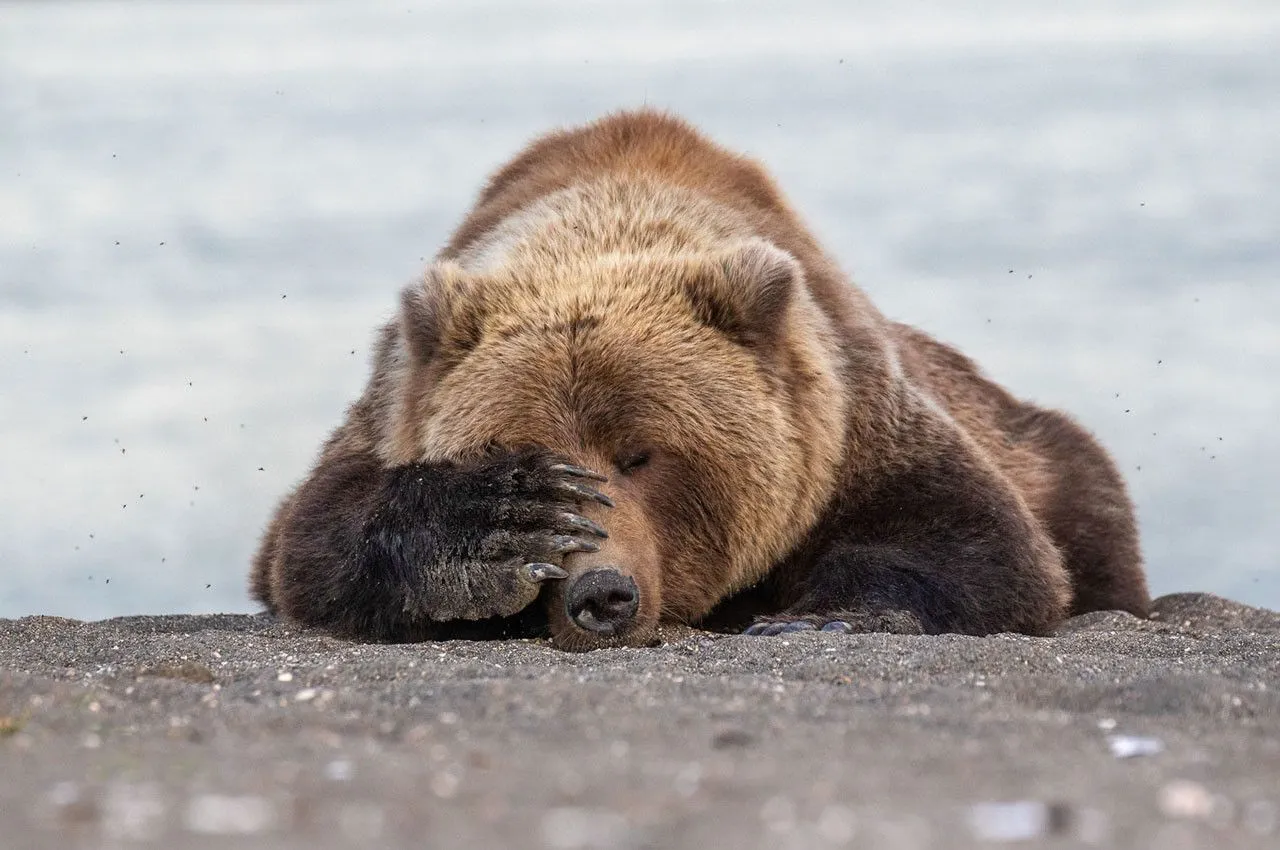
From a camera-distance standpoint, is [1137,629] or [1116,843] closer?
[1116,843]

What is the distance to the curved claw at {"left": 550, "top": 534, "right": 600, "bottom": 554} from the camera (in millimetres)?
6508

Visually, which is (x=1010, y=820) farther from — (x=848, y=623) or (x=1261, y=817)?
(x=848, y=623)

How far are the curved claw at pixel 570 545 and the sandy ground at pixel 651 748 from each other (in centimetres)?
47

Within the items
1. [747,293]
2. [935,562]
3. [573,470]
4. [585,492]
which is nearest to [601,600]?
[585,492]

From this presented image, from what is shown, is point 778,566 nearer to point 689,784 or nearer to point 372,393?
point 372,393

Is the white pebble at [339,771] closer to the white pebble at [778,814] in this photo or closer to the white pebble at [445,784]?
the white pebble at [445,784]

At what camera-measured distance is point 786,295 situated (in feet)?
23.8

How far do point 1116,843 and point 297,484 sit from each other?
Result: 283 inches

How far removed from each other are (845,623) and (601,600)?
129 centimetres

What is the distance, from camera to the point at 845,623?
711cm

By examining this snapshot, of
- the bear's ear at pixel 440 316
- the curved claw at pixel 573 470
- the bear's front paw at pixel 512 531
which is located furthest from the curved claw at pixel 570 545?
the bear's ear at pixel 440 316

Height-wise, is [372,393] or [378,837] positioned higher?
[372,393]

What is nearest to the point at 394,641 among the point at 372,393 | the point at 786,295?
the point at 372,393

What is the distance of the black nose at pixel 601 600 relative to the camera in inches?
251
